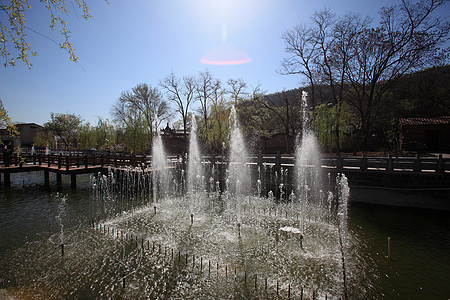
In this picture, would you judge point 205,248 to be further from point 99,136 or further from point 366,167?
point 99,136

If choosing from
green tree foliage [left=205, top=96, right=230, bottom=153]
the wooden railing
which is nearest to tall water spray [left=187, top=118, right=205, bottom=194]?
the wooden railing

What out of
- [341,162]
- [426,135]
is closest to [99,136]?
[341,162]

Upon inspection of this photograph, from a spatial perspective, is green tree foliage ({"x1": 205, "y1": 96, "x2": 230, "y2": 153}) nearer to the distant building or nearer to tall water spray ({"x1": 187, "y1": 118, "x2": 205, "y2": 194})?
tall water spray ({"x1": 187, "y1": 118, "x2": 205, "y2": 194})

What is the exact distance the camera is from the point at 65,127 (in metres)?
52.2

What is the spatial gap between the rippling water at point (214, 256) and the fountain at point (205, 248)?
0.04m

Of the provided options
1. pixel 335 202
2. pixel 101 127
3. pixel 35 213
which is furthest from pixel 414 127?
pixel 101 127

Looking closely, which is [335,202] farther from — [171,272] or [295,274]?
[171,272]

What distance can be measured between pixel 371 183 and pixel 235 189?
9254 mm

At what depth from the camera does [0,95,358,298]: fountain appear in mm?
5992

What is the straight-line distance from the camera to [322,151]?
29.6 meters

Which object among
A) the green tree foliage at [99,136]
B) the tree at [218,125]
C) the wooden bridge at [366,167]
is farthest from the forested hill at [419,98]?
the green tree foliage at [99,136]

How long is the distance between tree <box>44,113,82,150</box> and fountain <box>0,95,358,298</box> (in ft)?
149

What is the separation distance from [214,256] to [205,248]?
632 mm

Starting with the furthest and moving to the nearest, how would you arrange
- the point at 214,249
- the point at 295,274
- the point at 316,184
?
the point at 316,184, the point at 214,249, the point at 295,274
